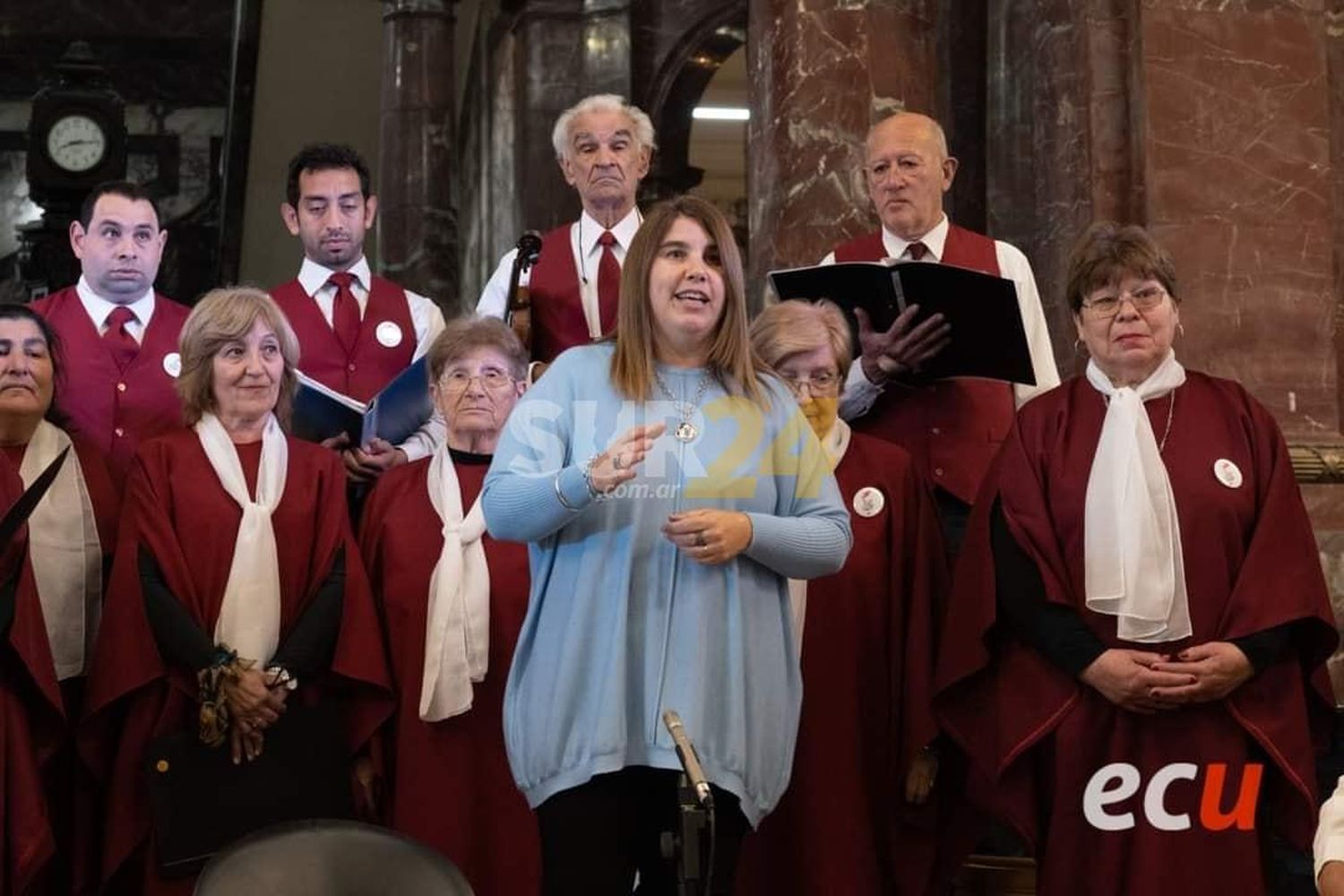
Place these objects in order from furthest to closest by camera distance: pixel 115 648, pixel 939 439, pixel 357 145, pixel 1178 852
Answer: pixel 357 145 → pixel 939 439 → pixel 115 648 → pixel 1178 852

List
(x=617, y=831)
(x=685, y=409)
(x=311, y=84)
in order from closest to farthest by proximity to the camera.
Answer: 1. (x=617, y=831)
2. (x=685, y=409)
3. (x=311, y=84)

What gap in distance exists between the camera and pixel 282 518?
4.34 meters

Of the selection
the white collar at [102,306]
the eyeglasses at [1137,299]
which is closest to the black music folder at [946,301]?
the eyeglasses at [1137,299]

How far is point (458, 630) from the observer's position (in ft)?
14.0

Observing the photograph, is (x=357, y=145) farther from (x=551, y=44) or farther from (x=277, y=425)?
(x=277, y=425)

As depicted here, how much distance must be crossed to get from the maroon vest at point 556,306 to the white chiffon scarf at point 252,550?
0.88 m

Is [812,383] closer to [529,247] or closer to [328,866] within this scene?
[529,247]

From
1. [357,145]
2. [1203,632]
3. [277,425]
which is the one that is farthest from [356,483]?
[357,145]

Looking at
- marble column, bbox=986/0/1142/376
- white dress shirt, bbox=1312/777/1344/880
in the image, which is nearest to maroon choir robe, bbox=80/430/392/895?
white dress shirt, bbox=1312/777/1344/880

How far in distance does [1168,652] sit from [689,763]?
1.49 m

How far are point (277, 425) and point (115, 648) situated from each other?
63 centimetres

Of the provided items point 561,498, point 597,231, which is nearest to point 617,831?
point 561,498

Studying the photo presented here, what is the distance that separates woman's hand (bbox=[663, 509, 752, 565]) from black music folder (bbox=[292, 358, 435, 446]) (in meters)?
1.74

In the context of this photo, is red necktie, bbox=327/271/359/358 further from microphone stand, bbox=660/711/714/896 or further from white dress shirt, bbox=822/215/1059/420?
microphone stand, bbox=660/711/714/896
